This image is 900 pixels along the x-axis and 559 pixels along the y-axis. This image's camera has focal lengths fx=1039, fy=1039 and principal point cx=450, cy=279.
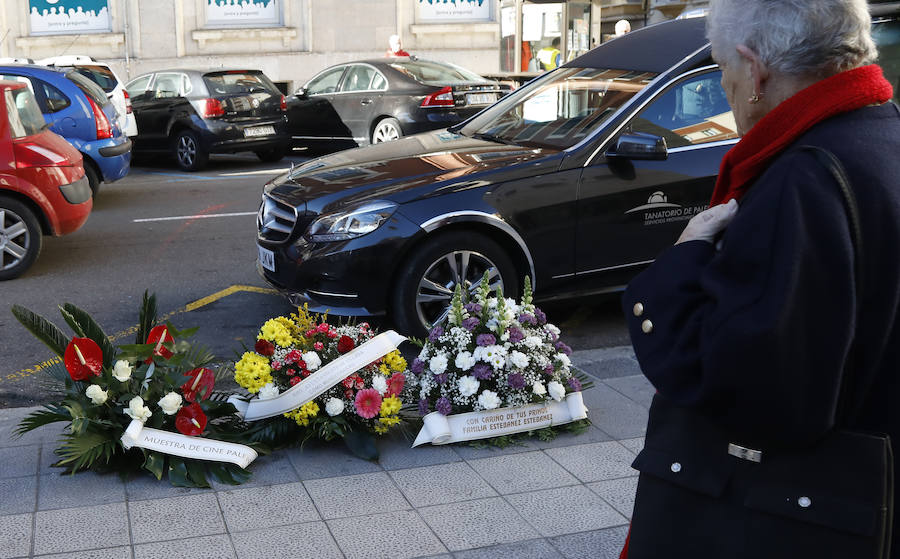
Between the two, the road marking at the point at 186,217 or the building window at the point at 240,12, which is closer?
the road marking at the point at 186,217

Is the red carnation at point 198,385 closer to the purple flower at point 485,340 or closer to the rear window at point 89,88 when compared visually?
the purple flower at point 485,340

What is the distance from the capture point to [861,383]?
4.94 ft

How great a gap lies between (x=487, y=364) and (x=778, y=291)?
9.82ft

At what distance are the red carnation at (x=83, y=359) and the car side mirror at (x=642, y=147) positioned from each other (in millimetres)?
3107

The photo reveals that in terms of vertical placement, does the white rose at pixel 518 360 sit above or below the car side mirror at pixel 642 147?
below

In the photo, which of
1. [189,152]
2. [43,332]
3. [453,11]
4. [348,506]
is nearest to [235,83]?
[189,152]

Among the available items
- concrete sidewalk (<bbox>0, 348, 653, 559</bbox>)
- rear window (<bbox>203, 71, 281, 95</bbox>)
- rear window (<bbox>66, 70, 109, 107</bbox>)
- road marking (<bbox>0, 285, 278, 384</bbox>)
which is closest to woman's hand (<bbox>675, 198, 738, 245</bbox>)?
concrete sidewalk (<bbox>0, 348, 653, 559</bbox>)

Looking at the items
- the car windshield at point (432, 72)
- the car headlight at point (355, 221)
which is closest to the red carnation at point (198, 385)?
→ the car headlight at point (355, 221)

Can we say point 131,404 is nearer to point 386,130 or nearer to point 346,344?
point 346,344

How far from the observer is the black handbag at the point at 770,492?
149 centimetres

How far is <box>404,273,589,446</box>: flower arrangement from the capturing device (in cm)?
435

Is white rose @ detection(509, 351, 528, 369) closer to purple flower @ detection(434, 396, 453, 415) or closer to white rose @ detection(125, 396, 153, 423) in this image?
purple flower @ detection(434, 396, 453, 415)

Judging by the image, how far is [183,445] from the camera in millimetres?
3961

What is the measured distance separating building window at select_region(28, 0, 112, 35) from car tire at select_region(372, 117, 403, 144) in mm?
12276
